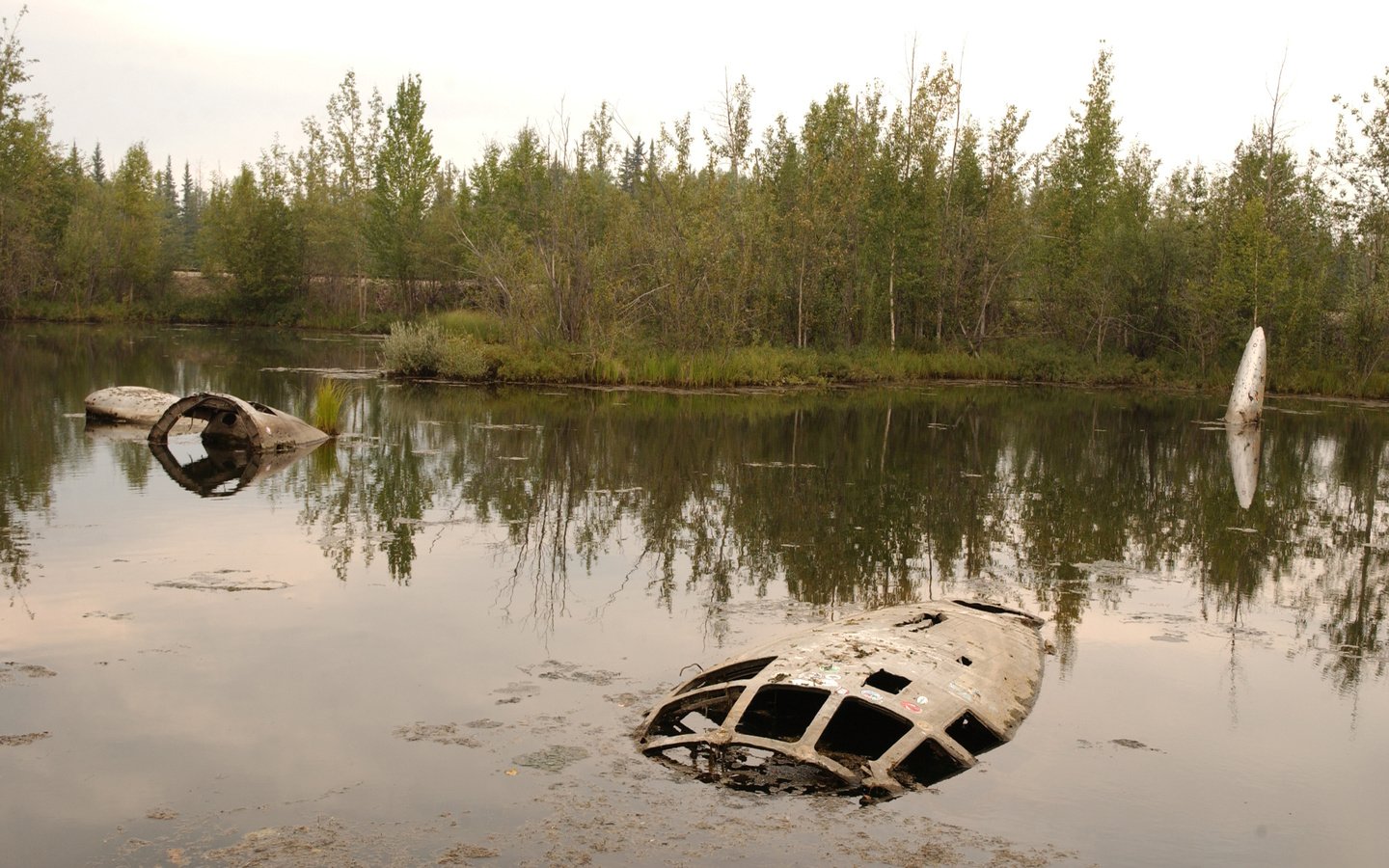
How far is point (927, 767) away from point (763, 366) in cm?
2322

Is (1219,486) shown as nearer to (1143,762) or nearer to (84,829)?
(1143,762)

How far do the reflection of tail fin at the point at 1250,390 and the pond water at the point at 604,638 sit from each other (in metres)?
6.77

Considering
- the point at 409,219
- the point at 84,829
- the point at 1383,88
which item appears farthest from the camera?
the point at 409,219

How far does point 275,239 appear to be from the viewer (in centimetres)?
5391

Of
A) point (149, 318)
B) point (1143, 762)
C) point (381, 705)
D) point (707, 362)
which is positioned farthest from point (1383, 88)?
point (149, 318)

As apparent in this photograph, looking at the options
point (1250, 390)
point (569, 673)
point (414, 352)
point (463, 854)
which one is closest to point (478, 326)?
point (414, 352)

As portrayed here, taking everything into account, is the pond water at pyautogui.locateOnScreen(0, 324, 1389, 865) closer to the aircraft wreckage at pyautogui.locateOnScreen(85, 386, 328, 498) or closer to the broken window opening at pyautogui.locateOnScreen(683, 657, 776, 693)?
the aircraft wreckage at pyautogui.locateOnScreen(85, 386, 328, 498)

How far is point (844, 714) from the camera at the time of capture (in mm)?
6203

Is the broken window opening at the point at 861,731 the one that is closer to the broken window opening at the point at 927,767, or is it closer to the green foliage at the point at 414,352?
the broken window opening at the point at 927,767

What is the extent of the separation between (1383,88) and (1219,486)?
913 inches

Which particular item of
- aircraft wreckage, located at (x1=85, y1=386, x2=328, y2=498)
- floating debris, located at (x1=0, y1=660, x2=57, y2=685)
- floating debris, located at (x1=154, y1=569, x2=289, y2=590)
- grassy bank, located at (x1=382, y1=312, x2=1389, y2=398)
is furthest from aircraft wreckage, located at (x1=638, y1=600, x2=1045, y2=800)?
grassy bank, located at (x1=382, y1=312, x2=1389, y2=398)

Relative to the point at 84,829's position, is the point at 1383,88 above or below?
above

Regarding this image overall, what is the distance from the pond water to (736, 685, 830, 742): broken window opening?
67cm

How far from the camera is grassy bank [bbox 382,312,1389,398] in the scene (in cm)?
2695
